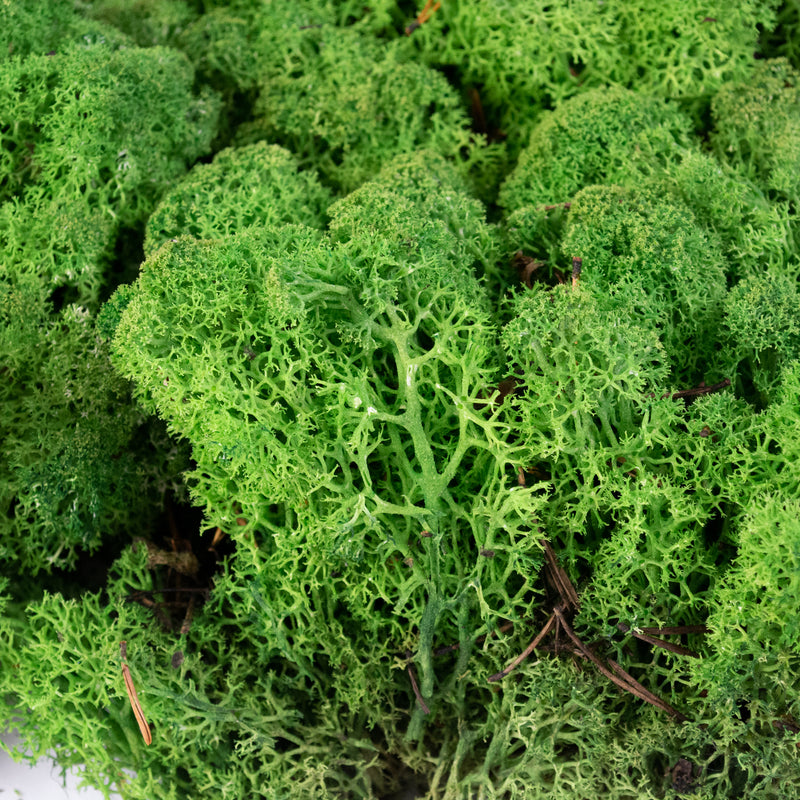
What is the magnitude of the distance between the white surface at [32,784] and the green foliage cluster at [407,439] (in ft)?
0.79

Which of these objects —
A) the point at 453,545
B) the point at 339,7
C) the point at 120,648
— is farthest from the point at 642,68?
the point at 120,648

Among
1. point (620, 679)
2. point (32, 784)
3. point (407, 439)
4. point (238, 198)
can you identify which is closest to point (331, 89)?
point (238, 198)

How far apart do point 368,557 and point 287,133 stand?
1.46 metres

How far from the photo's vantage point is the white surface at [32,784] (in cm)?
233

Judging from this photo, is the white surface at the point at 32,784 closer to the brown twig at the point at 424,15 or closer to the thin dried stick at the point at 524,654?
the thin dried stick at the point at 524,654

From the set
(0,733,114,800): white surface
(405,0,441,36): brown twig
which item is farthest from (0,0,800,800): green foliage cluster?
(405,0,441,36): brown twig

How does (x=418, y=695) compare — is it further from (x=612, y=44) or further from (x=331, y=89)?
(x=612, y=44)

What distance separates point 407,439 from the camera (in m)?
2.00

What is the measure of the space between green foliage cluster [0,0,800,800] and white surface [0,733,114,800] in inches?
9.5

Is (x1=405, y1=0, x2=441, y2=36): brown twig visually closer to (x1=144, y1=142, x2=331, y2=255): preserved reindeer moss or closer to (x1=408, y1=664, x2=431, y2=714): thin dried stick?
(x1=144, y1=142, x2=331, y2=255): preserved reindeer moss

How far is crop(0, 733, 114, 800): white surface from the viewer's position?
2.33m

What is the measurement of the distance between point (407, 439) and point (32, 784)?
1.48 m

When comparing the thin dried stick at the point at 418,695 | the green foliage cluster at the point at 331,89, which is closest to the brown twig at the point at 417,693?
the thin dried stick at the point at 418,695

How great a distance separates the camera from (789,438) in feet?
5.83
